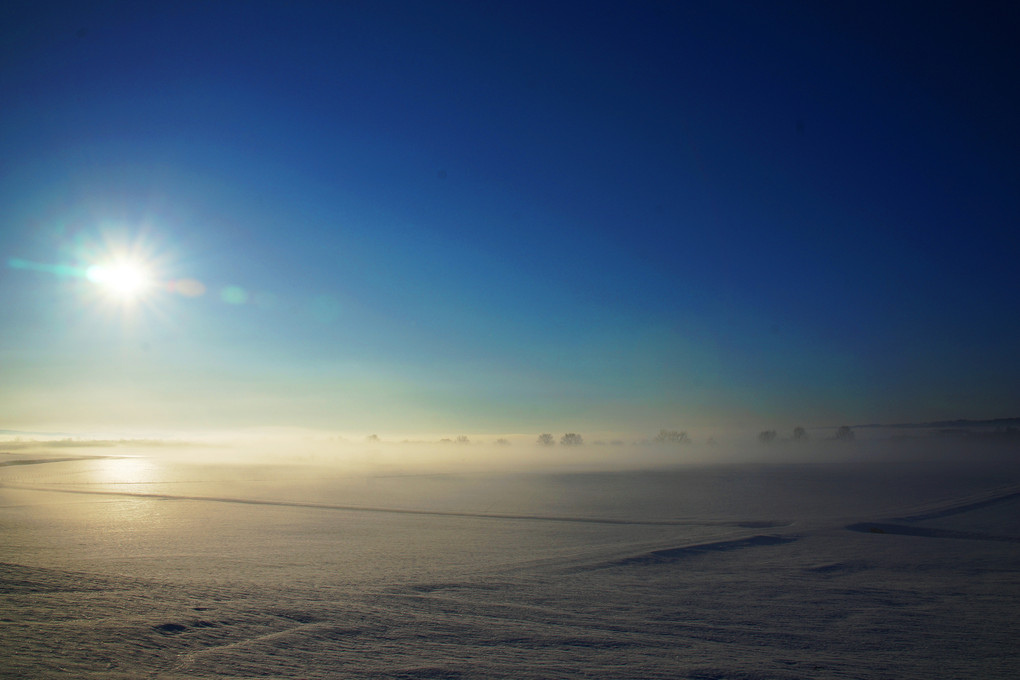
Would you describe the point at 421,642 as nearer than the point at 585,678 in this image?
No

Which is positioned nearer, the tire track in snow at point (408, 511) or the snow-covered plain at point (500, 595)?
the snow-covered plain at point (500, 595)

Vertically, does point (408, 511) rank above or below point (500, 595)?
below

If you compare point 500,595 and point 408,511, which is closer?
point 500,595

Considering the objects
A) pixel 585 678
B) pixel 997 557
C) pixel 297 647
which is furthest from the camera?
pixel 997 557

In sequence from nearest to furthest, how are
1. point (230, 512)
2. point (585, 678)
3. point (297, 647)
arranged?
point (585, 678)
point (297, 647)
point (230, 512)

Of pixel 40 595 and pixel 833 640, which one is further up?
pixel 40 595

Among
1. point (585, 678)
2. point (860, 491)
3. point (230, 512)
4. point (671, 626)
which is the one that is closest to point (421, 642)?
point (585, 678)

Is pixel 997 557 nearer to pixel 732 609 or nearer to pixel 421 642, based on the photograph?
pixel 732 609

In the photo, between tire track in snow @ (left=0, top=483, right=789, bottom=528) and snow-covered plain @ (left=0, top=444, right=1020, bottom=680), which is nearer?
snow-covered plain @ (left=0, top=444, right=1020, bottom=680)
